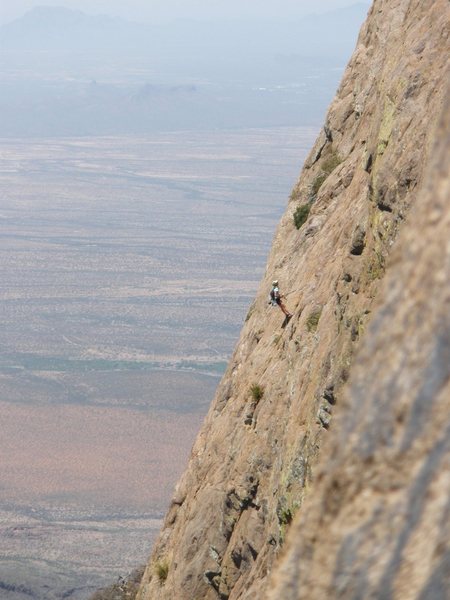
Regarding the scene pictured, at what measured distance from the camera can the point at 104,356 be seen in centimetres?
11225

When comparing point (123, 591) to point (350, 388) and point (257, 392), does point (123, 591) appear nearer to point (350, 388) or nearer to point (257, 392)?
point (257, 392)

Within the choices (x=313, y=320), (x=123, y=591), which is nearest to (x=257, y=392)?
(x=313, y=320)

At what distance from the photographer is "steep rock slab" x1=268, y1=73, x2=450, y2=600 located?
3.84 meters

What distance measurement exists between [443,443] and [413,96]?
8.33 m

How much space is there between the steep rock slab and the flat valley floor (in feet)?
179

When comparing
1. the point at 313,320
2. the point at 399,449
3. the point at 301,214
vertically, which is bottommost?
the point at 301,214

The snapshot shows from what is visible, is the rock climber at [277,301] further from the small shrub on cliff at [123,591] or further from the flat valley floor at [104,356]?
the flat valley floor at [104,356]

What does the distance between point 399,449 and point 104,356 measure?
109175 mm

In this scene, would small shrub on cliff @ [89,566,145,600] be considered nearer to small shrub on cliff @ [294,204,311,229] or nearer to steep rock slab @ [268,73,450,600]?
small shrub on cliff @ [294,204,311,229]

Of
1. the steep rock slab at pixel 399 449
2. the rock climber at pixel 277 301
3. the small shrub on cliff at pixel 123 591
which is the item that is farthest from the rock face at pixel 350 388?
the small shrub on cliff at pixel 123 591

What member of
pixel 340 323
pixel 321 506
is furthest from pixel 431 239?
pixel 340 323

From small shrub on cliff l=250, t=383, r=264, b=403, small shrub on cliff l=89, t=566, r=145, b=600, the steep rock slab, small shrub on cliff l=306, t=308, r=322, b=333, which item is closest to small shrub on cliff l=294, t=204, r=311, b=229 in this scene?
small shrub on cliff l=250, t=383, r=264, b=403

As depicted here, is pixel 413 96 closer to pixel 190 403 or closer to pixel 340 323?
pixel 340 323

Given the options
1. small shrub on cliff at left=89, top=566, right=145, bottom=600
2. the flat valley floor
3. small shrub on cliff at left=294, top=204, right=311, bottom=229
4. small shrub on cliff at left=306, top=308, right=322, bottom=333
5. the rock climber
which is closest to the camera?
small shrub on cliff at left=306, top=308, right=322, bottom=333
